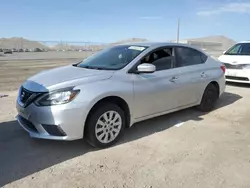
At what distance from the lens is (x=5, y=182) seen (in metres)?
3.21

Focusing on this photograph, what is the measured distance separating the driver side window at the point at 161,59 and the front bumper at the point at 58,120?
5.10 ft

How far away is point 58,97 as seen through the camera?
379 cm

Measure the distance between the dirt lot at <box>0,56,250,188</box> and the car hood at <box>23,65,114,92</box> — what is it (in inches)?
36.8

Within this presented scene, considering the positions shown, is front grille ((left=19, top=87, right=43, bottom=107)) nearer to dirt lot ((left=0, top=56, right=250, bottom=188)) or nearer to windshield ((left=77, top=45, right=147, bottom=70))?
dirt lot ((left=0, top=56, right=250, bottom=188))

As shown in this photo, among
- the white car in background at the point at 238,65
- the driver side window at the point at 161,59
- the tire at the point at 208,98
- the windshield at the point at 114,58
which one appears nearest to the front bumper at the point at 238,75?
the white car in background at the point at 238,65

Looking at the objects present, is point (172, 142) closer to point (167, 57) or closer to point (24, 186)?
point (167, 57)

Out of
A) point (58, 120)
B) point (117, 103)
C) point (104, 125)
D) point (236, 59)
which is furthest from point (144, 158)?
point (236, 59)

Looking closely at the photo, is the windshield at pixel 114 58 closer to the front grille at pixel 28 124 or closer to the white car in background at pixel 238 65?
the front grille at pixel 28 124

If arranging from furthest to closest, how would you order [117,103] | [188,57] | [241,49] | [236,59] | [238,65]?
[241,49]
[236,59]
[238,65]
[188,57]
[117,103]

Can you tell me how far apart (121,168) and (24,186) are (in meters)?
1.18

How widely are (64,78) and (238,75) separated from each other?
6783 mm

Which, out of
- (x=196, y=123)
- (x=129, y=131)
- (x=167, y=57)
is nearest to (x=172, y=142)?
(x=129, y=131)

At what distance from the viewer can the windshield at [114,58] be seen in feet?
15.3

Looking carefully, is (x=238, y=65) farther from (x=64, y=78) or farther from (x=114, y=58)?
(x=64, y=78)
